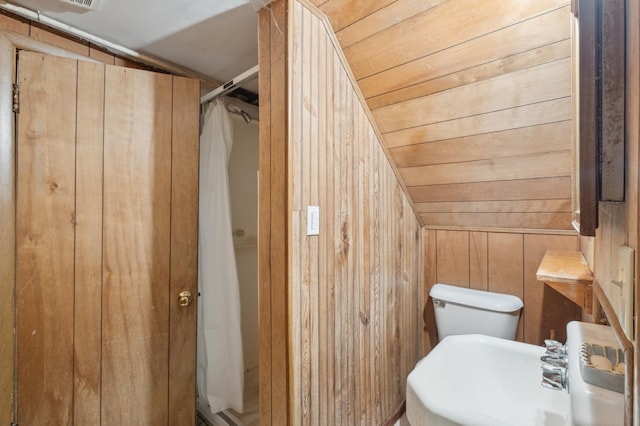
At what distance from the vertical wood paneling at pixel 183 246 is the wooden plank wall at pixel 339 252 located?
0.76m

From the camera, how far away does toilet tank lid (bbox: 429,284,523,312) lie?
5.07 ft

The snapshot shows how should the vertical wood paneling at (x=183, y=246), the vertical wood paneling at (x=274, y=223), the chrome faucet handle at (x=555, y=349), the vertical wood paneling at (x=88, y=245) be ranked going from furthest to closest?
the vertical wood paneling at (x=183, y=246), the vertical wood paneling at (x=88, y=245), the vertical wood paneling at (x=274, y=223), the chrome faucet handle at (x=555, y=349)

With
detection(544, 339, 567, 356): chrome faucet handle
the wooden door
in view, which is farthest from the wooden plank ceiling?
the wooden door

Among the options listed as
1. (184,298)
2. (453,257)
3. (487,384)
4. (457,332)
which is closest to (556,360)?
(487,384)

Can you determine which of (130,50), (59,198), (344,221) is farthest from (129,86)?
(344,221)

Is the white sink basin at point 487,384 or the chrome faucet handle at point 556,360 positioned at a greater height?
the chrome faucet handle at point 556,360

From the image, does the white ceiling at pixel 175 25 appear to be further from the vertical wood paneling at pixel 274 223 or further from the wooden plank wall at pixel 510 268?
the wooden plank wall at pixel 510 268

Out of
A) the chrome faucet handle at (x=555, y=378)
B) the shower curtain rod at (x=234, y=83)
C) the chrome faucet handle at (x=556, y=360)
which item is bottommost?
the chrome faucet handle at (x=555, y=378)

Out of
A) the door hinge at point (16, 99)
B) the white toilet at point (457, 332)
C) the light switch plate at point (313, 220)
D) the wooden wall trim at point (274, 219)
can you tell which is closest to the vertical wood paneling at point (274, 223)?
the wooden wall trim at point (274, 219)

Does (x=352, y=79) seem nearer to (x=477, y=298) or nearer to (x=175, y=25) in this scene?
(x=175, y=25)

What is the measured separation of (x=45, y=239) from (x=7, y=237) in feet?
→ 0.35

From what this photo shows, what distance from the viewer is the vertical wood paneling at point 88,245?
4.04ft

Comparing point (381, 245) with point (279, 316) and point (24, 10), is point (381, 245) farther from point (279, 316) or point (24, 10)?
point (24, 10)

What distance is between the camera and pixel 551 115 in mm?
1113
